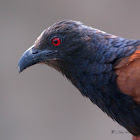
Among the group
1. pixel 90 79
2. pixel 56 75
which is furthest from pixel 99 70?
pixel 56 75

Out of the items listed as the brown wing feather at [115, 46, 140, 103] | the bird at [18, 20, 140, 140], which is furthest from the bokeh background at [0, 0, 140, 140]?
the brown wing feather at [115, 46, 140, 103]

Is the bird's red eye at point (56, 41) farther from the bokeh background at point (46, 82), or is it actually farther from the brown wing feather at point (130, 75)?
the bokeh background at point (46, 82)

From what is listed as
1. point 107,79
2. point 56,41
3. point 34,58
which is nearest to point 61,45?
point 56,41

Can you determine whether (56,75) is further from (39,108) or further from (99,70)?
(99,70)

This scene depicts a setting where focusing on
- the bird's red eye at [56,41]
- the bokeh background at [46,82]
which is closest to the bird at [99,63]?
the bird's red eye at [56,41]

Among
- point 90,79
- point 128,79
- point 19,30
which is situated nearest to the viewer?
point 128,79

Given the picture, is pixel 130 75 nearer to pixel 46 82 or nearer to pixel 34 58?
pixel 34 58
